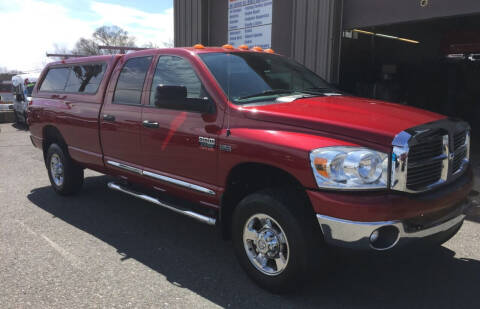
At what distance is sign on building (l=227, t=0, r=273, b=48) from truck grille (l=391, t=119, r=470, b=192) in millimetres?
7167

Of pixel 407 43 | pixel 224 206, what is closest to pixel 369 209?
pixel 224 206

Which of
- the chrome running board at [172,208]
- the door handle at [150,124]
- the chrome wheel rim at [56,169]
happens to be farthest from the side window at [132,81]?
the chrome wheel rim at [56,169]

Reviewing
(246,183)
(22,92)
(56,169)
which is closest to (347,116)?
(246,183)

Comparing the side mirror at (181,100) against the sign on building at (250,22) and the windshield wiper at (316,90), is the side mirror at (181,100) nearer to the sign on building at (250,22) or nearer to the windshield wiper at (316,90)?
the windshield wiper at (316,90)

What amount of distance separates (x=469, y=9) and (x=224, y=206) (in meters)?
5.35

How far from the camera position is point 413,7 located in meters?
7.01

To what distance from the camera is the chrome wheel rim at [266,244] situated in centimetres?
311

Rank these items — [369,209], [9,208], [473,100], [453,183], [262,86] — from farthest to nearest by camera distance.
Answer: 1. [473,100]
2. [9,208]
3. [262,86]
4. [453,183]
5. [369,209]

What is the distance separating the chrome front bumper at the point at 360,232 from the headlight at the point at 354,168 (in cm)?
23

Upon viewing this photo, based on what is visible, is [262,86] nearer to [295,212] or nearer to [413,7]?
[295,212]

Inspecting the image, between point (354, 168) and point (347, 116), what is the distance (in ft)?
1.78

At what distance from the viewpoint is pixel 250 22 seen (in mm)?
10336

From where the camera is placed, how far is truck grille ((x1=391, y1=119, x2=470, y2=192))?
264 centimetres

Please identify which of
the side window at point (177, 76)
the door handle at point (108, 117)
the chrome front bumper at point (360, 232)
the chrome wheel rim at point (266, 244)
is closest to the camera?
the chrome front bumper at point (360, 232)
